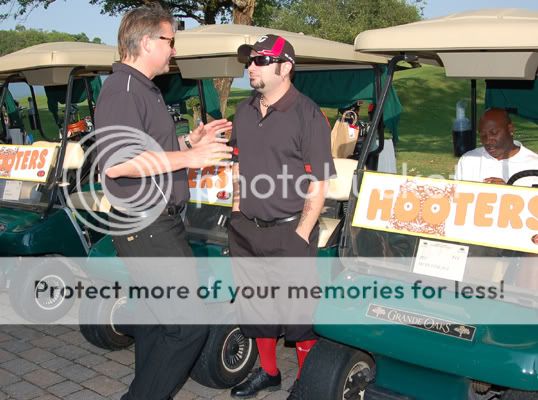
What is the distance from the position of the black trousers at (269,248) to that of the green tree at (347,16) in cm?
3277

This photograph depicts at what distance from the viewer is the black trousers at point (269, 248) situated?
314cm

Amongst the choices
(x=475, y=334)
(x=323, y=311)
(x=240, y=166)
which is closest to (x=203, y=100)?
(x=240, y=166)

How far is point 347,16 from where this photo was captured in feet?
149

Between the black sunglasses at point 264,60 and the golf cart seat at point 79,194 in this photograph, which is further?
the golf cart seat at point 79,194

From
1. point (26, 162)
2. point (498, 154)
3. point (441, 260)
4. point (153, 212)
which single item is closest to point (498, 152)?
point (498, 154)

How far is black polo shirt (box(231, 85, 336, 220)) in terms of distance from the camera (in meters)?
3.10

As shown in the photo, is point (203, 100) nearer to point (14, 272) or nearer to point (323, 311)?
point (14, 272)

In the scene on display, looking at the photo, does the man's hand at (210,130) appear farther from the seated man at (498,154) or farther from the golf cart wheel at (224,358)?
the seated man at (498,154)

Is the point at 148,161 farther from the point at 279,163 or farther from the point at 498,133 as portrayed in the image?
the point at 498,133

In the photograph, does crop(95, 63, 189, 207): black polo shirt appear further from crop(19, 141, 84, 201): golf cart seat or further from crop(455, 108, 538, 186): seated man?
crop(19, 141, 84, 201): golf cart seat

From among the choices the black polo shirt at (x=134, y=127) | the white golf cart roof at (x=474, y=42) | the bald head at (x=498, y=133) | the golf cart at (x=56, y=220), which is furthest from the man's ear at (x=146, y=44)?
the bald head at (x=498, y=133)

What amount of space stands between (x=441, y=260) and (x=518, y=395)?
682 mm

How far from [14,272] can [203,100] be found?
2293mm

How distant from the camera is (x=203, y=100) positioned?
5.95m
